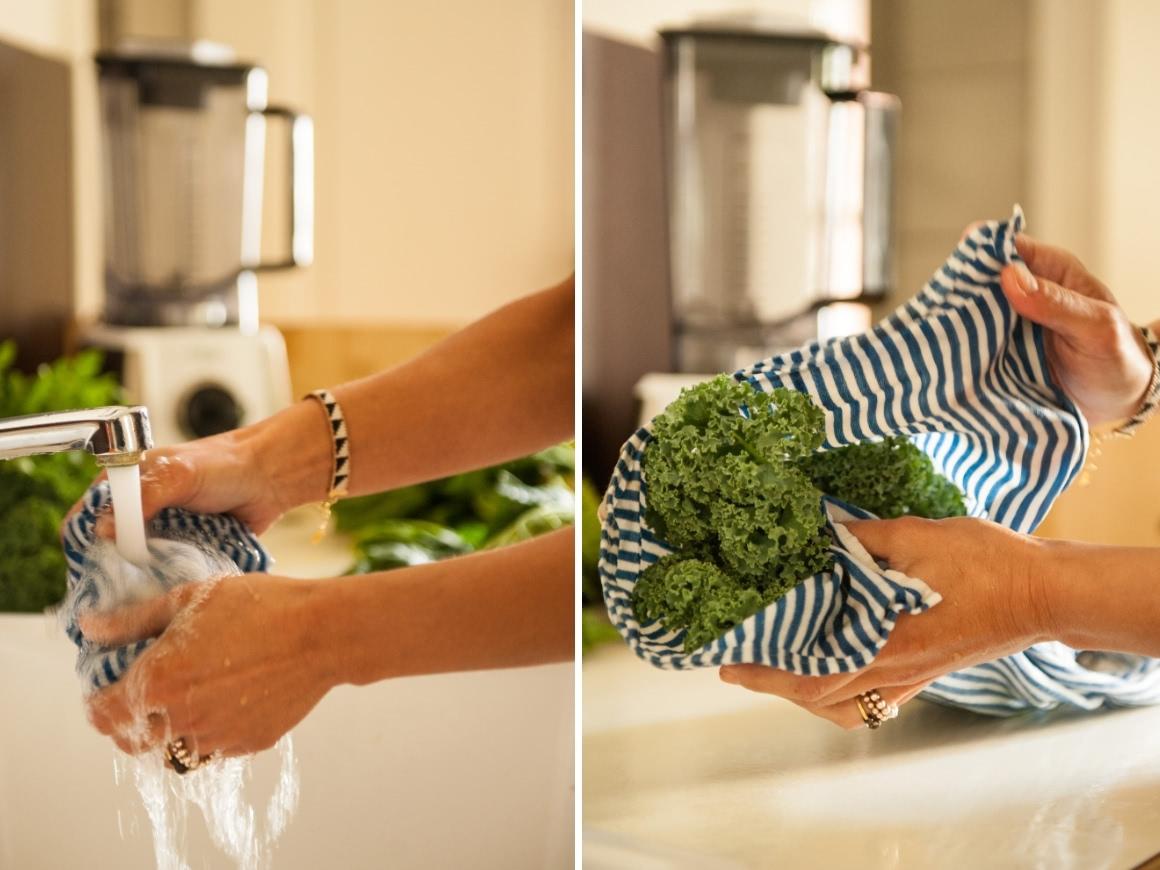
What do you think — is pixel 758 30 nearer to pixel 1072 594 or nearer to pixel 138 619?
pixel 1072 594

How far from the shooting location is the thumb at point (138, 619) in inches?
19.1

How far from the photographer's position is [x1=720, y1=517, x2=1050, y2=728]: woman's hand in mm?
442

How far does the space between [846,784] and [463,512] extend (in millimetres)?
236

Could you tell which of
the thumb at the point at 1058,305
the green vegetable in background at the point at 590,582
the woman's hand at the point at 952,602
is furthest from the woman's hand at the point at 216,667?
the thumb at the point at 1058,305

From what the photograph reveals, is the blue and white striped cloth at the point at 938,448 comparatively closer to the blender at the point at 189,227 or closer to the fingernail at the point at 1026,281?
the fingernail at the point at 1026,281

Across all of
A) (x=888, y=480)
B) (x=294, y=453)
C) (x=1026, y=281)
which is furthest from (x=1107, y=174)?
(x=294, y=453)

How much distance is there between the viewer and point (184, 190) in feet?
1.76

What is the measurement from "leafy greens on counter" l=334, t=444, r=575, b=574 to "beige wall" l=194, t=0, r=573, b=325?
89 millimetres

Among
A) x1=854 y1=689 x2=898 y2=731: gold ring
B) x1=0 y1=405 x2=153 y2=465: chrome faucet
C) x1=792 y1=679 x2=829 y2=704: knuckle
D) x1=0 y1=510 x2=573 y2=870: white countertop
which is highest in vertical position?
x1=0 y1=405 x2=153 y2=465: chrome faucet

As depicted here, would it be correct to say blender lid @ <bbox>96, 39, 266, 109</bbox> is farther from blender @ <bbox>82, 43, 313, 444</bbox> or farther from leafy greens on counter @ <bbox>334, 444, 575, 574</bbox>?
leafy greens on counter @ <bbox>334, 444, 575, 574</bbox>

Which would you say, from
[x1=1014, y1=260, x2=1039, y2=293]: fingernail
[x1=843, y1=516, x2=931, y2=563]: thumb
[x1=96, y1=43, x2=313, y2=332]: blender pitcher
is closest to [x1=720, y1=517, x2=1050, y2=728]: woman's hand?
[x1=843, y1=516, x2=931, y2=563]: thumb

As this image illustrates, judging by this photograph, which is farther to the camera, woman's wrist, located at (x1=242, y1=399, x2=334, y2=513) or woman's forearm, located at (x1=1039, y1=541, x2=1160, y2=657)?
woman's wrist, located at (x1=242, y1=399, x2=334, y2=513)

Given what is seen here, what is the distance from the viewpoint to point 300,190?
54 cm

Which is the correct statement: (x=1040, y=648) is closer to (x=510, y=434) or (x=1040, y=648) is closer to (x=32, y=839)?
(x=510, y=434)
